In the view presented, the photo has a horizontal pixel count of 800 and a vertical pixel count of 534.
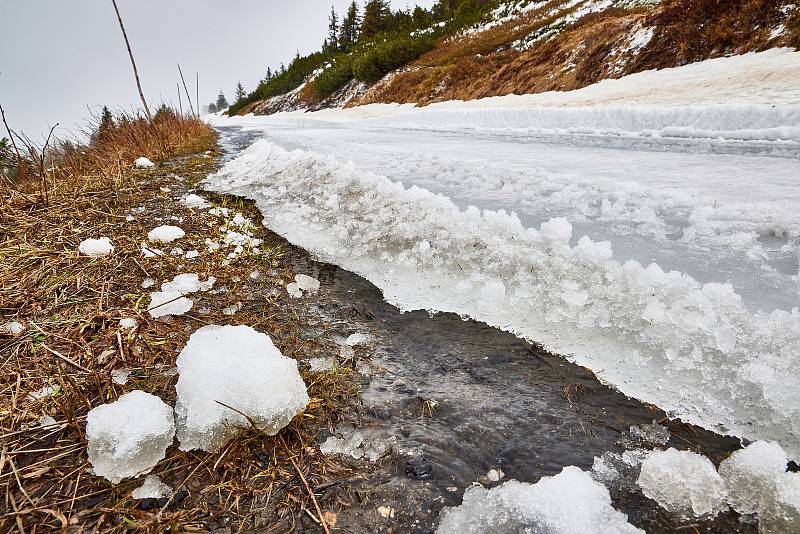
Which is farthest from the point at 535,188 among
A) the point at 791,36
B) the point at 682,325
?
the point at 791,36

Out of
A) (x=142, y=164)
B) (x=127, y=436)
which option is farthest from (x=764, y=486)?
(x=142, y=164)

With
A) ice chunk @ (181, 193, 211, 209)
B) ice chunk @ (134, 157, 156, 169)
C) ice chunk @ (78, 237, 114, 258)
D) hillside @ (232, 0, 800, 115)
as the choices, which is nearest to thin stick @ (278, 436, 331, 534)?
ice chunk @ (78, 237, 114, 258)

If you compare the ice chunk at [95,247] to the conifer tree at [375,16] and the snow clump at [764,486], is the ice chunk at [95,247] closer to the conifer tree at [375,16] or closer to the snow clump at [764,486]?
the snow clump at [764,486]

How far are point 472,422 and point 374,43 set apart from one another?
3601 cm

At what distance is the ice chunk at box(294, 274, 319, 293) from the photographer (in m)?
2.21

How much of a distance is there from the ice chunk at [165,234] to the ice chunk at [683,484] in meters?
2.93

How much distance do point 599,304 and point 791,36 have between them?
10.3m

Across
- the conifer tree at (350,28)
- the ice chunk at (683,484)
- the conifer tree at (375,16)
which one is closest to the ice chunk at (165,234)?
the ice chunk at (683,484)

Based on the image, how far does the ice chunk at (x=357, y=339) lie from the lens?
1.76m

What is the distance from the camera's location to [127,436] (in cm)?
112

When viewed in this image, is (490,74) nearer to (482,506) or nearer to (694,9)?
(694,9)

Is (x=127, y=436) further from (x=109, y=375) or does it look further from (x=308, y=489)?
(x=308, y=489)

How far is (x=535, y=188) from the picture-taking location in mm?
3133

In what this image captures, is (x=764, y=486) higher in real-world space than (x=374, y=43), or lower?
lower
